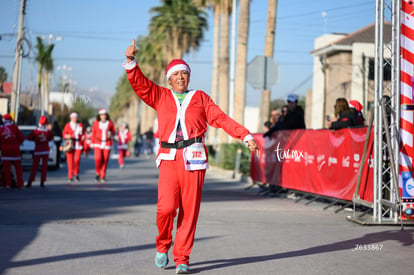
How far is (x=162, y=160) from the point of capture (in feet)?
23.8

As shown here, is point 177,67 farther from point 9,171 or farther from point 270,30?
point 270,30

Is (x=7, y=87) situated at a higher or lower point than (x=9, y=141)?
higher

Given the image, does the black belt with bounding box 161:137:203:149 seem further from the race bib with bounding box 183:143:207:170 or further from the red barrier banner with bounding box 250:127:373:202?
the red barrier banner with bounding box 250:127:373:202

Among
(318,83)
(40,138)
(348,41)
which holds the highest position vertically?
(348,41)

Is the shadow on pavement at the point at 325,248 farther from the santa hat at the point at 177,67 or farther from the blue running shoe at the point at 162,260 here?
the santa hat at the point at 177,67

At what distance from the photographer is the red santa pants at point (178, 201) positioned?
714cm

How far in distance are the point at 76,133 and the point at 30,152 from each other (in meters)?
6.88

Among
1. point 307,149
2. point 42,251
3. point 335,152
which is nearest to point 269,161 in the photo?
point 307,149

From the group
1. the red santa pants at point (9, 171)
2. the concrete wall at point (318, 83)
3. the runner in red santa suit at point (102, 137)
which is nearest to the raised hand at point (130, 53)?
the red santa pants at point (9, 171)

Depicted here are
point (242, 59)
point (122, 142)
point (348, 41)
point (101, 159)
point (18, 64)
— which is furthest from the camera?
point (348, 41)

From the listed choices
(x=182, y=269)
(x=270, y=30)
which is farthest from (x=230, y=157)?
(x=182, y=269)

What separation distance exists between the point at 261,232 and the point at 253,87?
37.2 feet

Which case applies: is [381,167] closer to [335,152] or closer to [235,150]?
[335,152]

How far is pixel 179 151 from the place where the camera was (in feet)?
23.5
